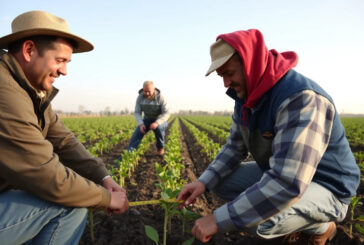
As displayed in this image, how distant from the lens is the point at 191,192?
2373mm

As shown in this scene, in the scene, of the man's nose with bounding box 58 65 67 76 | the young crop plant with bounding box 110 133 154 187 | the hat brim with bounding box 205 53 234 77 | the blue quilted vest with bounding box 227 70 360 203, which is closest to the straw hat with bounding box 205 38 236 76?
the hat brim with bounding box 205 53 234 77

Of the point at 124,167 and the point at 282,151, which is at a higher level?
the point at 282,151

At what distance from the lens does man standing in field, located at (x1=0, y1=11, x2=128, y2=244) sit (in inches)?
58.7

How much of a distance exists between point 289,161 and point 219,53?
Answer: 1075 mm

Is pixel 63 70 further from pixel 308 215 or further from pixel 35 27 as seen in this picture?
pixel 308 215

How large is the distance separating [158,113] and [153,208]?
3.92 meters

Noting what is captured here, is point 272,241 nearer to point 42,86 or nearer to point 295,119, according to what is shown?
point 295,119

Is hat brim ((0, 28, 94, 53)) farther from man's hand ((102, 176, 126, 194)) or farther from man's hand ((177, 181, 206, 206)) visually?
man's hand ((177, 181, 206, 206))

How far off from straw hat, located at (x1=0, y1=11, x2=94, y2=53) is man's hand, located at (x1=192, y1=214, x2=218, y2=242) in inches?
71.5

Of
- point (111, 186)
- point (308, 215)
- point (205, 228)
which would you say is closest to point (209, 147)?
point (111, 186)

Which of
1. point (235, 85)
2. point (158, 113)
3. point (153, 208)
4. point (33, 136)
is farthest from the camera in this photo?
point (158, 113)

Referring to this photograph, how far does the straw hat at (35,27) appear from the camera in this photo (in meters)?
1.71

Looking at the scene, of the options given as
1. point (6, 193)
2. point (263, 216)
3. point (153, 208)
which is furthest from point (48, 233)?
point (153, 208)

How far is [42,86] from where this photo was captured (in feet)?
6.23
